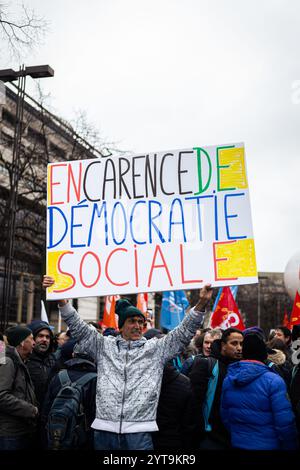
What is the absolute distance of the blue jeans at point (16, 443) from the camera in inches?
175

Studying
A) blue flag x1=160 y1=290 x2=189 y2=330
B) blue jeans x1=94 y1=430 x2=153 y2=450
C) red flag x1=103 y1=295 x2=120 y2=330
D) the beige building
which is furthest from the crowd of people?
the beige building

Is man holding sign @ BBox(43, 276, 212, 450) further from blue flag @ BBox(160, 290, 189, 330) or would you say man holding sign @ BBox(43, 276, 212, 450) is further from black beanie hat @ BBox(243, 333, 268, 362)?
blue flag @ BBox(160, 290, 189, 330)

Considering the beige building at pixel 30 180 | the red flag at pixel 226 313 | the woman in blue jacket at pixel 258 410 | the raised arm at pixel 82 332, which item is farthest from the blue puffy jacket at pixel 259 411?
the beige building at pixel 30 180

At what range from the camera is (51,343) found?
6.05m

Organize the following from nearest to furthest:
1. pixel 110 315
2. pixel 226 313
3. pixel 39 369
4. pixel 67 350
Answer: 1. pixel 67 350
2. pixel 39 369
3. pixel 226 313
4. pixel 110 315

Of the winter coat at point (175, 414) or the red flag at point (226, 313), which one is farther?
the red flag at point (226, 313)

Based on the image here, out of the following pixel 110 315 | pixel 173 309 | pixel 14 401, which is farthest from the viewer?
pixel 173 309

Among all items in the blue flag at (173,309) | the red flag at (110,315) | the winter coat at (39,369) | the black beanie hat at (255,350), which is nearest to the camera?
the black beanie hat at (255,350)

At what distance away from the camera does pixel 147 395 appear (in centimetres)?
383

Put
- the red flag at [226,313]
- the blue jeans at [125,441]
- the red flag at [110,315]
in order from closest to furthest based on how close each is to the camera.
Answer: the blue jeans at [125,441] → the red flag at [226,313] → the red flag at [110,315]

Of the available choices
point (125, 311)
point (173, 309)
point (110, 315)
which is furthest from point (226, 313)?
point (125, 311)

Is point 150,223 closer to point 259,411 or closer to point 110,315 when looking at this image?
point 259,411

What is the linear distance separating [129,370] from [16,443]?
4.23 feet

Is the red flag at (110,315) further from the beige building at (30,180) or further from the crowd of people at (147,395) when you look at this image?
the crowd of people at (147,395)
